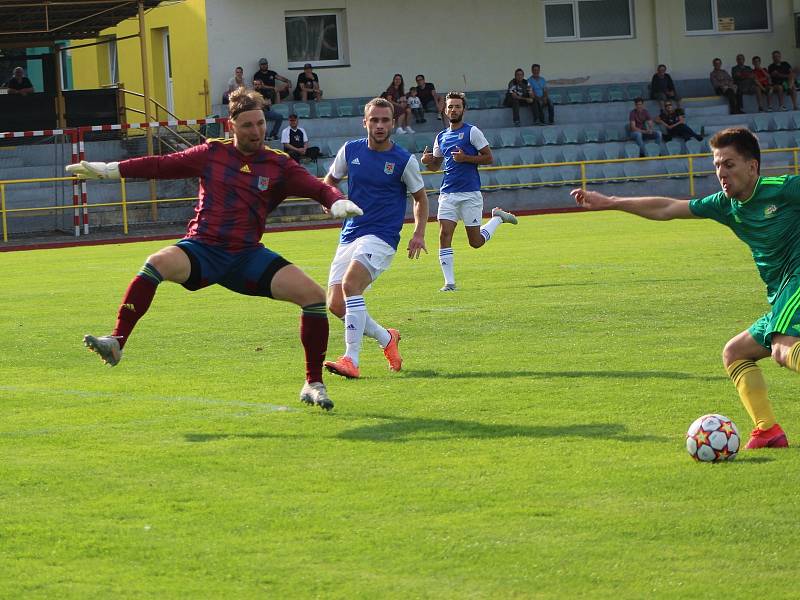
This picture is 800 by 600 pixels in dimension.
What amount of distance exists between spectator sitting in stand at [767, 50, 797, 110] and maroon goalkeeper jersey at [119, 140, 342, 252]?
31.0m

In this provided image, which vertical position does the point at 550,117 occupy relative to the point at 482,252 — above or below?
above

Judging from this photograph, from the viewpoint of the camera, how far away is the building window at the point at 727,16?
39.0m

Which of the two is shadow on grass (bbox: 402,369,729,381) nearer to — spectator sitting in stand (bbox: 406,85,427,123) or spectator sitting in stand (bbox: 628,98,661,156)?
spectator sitting in stand (bbox: 406,85,427,123)

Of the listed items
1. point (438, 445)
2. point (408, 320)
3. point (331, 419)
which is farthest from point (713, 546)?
point (408, 320)

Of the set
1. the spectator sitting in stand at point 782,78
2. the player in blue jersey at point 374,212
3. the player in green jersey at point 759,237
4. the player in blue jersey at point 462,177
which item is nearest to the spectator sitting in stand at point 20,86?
the player in blue jersey at point 462,177

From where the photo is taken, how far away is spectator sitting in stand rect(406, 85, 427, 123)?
34.1 meters

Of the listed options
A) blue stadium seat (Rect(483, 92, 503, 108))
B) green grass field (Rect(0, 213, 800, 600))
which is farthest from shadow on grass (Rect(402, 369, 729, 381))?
blue stadium seat (Rect(483, 92, 503, 108))

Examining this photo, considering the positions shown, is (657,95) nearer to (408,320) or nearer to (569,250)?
(569,250)

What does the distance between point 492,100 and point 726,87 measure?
21.0 feet

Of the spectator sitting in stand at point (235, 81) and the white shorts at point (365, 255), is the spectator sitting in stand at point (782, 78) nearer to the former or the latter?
the spectator sitting in stand at point (235, 81)

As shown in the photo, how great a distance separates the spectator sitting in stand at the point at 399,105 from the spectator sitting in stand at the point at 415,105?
0.69 ft

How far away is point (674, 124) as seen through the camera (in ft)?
113

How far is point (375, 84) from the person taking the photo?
119ft

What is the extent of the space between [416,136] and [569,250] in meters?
13.6
